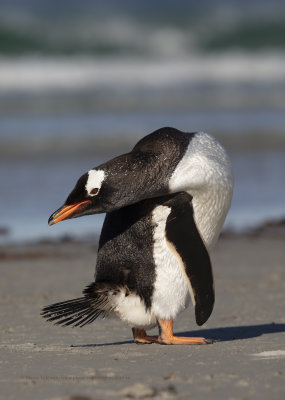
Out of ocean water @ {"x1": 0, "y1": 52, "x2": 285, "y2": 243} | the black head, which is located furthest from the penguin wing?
ocean water @ {"x1": 0, "y1": 52, "x2": 285, "y2": 243}

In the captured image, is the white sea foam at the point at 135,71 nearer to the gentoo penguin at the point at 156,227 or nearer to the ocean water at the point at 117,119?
the ocean water at the point at 117,119

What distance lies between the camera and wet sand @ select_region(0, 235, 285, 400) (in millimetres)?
3387

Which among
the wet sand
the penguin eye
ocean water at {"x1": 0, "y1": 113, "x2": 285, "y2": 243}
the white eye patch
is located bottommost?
the wet sand

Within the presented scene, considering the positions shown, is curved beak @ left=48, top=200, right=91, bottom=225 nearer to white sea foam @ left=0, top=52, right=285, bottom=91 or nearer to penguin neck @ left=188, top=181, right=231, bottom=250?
penguin neck @ left=188, top=181, right=231, bottom=250

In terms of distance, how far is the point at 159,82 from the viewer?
27.3 m

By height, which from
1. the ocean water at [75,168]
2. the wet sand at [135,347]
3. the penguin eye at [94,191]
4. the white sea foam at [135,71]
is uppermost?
the white sea foam at [135,71]

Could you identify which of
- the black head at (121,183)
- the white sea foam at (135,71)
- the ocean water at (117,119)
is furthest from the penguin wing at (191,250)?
the white sea foam at (135,71)

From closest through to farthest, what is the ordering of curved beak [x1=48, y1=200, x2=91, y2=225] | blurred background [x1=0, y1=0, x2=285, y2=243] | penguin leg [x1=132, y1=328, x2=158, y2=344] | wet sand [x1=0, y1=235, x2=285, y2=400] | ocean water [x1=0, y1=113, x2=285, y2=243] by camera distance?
wet sand [x1=0, y1=235, x2=285, y2=400] → curved beak [x1=48, y1=200, x2=91, y2=225] → penguin leg [x1=132, y1=328, x2=158, y2=344] → ocean water [x1=0, y1=113, x2=285, y2=243] → blurred background [x1=0, y1=0, x2=285, y2=243]

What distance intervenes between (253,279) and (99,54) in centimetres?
2640

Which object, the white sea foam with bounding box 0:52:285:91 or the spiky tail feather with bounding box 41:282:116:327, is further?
the white sea foam with bounding box 0:52:285:91

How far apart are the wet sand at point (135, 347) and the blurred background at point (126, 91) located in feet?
5.85

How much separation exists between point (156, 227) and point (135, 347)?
609 mm

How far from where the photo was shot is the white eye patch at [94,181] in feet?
14.1

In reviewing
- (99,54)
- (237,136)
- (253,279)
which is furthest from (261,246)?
(99,54)
